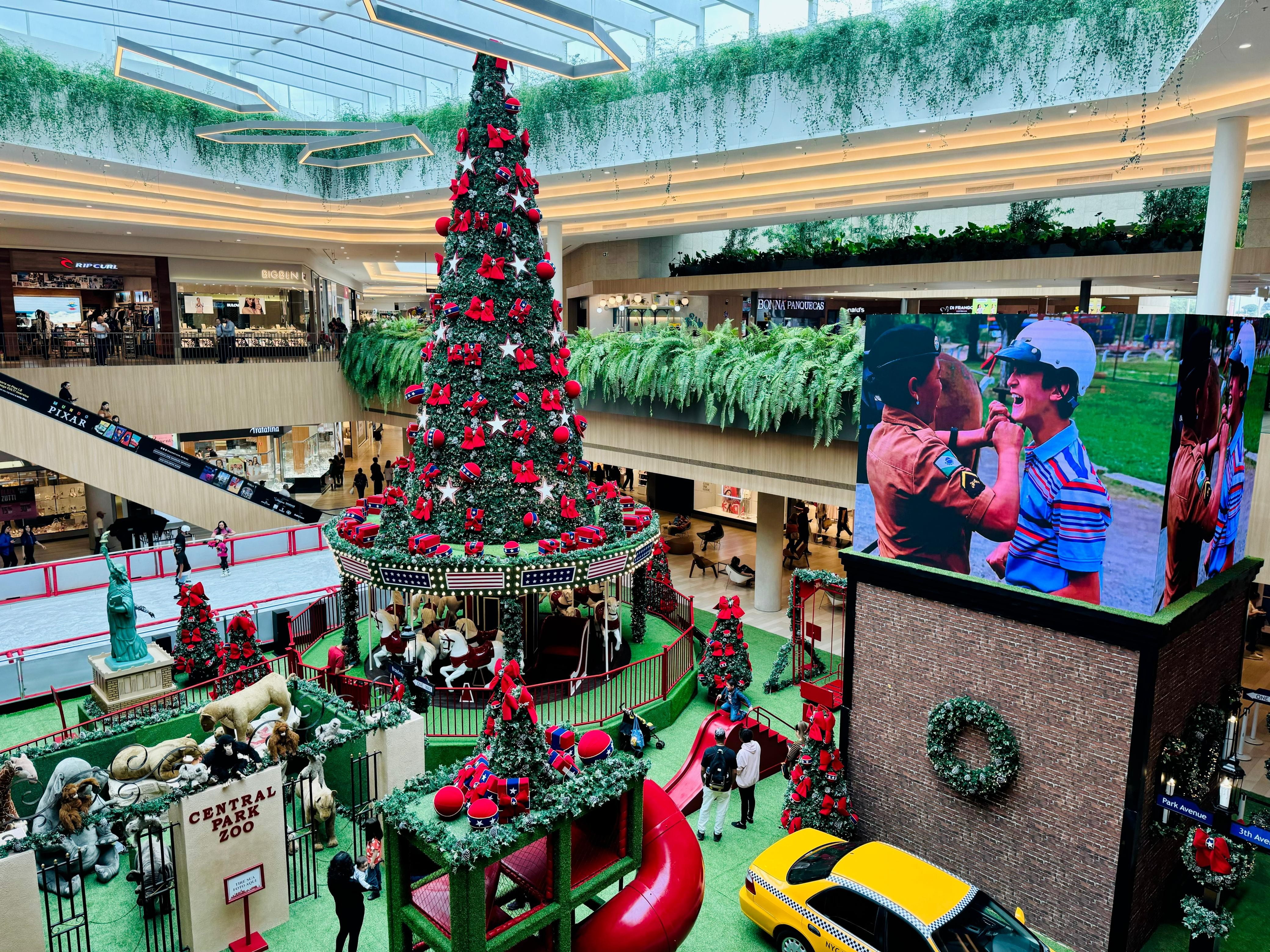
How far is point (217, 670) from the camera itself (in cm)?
1272

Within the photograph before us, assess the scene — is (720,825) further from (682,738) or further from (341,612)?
(341,612)

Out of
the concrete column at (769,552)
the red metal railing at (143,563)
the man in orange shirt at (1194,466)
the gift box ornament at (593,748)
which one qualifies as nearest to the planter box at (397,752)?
the gift box ornament at (593,748)

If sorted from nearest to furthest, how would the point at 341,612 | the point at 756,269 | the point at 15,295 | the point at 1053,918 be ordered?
the point at 1053,918
the point at 341,612
the point at 756,269
the point at 15,295

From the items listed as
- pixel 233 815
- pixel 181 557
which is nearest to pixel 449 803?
pixel 233 815

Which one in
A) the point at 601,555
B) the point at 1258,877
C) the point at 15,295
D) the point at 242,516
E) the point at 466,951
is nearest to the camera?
the point at 466,951

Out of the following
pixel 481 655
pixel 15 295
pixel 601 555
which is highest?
pixel 15 295

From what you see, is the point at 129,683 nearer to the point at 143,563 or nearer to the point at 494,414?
the point at 494,414

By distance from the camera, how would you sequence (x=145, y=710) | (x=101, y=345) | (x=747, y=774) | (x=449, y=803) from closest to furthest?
(x=449, y=803) → (x=747, y=774) → (x=145, y=710) → (x=101, y=345)

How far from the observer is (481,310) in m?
11.6

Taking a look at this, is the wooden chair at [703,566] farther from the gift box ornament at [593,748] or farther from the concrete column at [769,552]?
the gift box ornament at [593,748]

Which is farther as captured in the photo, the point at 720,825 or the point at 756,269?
the point at 756,269

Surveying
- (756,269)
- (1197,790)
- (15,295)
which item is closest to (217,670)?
(1197,790)

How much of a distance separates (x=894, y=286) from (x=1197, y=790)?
19.5 metres

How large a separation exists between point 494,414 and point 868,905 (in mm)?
7697
